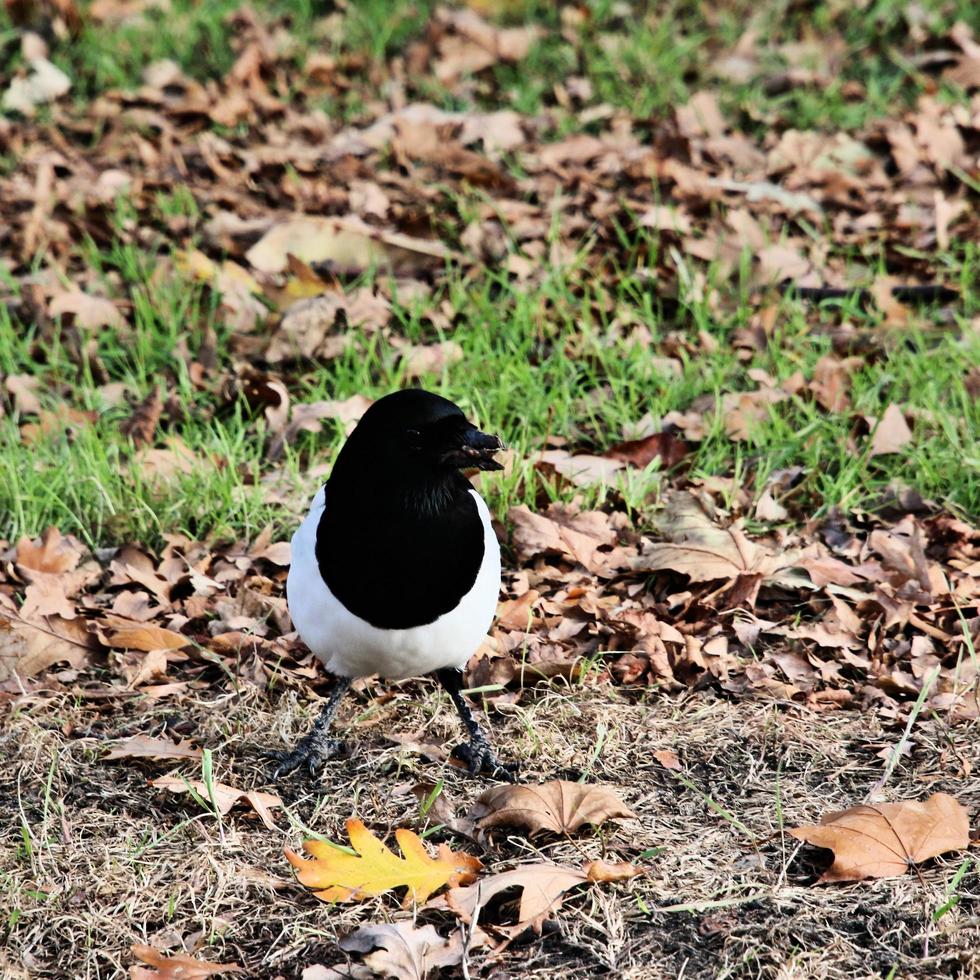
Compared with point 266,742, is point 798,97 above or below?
above

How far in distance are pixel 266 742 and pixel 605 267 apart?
2.75m

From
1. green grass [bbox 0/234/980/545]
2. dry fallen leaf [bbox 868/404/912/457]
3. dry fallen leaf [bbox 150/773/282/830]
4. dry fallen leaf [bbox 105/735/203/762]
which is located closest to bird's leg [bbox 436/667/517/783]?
dry fallen leaf [bbox 150/773/282/830]

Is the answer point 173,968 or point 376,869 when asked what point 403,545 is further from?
point 173,968

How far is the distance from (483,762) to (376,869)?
0.55 m

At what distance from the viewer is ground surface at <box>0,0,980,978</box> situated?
294cm

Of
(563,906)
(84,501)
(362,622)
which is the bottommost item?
(84,501)

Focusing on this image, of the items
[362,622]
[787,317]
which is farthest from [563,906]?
[787,317]

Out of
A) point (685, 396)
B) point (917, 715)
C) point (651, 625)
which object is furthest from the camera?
point (685, 396)

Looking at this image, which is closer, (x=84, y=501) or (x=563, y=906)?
(x=563, y=906)

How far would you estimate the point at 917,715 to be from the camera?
136 inches

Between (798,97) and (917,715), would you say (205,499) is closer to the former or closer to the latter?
(917,715)

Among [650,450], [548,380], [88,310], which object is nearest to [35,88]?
[88,310]

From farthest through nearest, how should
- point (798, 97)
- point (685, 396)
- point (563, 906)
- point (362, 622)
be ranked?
point (798, 97) → point (685, 396) → point (362, 622) → point (563, 906)

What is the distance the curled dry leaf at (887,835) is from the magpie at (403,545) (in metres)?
0.89
